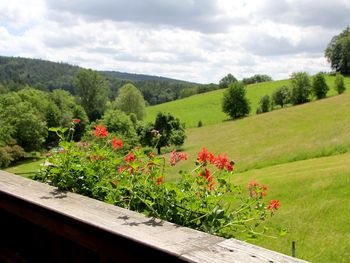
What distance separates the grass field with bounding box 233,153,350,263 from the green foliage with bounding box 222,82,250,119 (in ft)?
159

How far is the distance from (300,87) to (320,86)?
322cm

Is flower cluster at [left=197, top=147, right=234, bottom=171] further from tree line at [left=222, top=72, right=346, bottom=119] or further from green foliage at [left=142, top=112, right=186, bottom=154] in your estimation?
tree line at [left=222, top=72, right=346, bottom=119]

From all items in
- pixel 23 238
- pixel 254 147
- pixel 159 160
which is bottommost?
pixel 254 147

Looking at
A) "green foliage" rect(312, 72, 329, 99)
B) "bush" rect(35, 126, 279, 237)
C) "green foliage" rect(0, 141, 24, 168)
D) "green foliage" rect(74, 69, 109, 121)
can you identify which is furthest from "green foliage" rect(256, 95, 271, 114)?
"bush" rect(35, 126, 279, 237)

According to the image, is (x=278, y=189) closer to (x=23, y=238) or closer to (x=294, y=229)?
(x=294, y=229)

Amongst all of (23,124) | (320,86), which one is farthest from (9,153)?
(320,86)

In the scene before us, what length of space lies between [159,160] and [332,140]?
1248 inches

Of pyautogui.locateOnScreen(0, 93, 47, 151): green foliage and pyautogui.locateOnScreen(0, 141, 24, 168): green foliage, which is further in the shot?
pyautogui.locateOnScreen(0, 93, 47, 151): green foliage

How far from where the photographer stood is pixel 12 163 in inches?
1971

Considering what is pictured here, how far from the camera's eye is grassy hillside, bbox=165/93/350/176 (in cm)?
2954

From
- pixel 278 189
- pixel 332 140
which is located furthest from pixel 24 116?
pixel 278 189

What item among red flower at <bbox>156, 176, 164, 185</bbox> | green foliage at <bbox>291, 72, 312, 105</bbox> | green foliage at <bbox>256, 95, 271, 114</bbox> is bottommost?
green foliage at <bbox>256, 95, 271, 114</bbox>

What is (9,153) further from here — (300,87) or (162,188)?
(162,188)

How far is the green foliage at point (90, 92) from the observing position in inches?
3204
